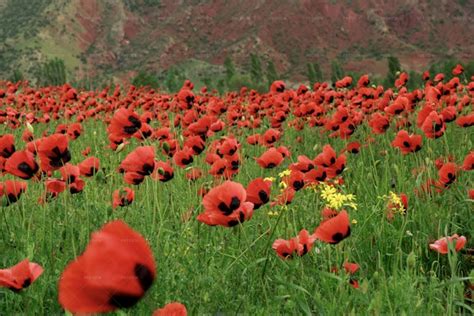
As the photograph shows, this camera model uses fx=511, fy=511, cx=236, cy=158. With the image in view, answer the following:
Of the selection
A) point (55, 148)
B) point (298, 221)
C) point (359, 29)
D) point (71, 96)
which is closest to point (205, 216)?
point (55, 148)

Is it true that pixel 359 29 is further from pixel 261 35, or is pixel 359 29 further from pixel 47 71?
pixel 47 71

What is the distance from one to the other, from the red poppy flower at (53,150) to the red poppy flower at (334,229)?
4.16 ft

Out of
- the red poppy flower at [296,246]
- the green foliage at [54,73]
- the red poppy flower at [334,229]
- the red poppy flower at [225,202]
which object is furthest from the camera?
the green foliage at [54,73]

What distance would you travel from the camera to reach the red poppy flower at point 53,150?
7.86 ft

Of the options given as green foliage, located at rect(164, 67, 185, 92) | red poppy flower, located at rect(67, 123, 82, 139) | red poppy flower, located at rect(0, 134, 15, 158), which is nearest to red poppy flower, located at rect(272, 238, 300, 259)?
red poppy flower, located at rect(0, 134, 15, 158)

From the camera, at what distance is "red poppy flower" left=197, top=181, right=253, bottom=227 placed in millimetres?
1785

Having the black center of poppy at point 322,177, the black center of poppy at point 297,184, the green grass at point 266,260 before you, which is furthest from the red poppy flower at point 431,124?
the black center of poppy at point 297,184

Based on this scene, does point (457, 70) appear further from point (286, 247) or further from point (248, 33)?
point (248, 33)

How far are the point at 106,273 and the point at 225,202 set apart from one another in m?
1.03

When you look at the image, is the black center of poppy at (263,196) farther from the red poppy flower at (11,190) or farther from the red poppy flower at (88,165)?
the red poppy flower at (88,165)

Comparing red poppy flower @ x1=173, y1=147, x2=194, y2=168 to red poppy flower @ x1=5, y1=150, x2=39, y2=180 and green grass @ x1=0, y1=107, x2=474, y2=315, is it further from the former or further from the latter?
red poppy flower @ x1=5, y1=150, x2=39, y2=180

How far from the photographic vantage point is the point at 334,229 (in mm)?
1897

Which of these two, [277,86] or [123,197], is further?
[277,86]

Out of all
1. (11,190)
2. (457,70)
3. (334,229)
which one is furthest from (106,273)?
(457,70)
